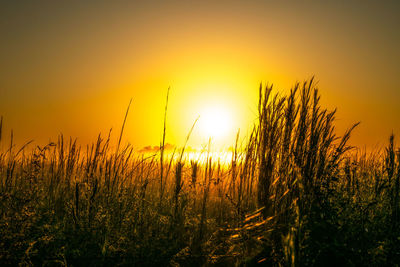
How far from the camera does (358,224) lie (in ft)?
7.30

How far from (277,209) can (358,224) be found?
2.24 feet

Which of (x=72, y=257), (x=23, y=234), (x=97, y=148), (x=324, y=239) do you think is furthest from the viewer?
(x=97, y=148)

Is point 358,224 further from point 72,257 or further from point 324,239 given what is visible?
point 72,257

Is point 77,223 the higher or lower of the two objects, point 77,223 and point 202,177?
the lower

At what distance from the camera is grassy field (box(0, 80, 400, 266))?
2096 mm

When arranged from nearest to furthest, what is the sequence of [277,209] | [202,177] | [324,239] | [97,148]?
[324,239] < [277,209] < [97,148] < [202,177]

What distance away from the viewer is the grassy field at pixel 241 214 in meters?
2.10

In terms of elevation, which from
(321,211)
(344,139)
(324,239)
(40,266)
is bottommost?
→ (40,266)

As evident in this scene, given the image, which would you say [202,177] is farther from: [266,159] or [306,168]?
[306,168]

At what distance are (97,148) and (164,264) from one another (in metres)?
1.80

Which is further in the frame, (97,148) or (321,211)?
(97,148)

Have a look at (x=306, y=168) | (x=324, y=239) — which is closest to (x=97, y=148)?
(x=306, y=168)

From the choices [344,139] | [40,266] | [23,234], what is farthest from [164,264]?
[344,139]

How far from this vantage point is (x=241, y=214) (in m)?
2.59
